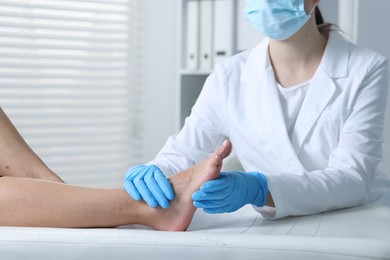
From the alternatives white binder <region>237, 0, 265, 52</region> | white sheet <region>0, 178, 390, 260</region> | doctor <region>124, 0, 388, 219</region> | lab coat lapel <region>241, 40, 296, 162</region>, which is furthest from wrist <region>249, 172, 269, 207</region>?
white binder <region>237, 0, 265, 52</region>

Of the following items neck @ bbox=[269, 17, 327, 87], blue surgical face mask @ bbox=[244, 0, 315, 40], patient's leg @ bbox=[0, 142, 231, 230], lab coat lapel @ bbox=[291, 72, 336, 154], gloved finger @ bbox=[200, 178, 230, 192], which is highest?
blue surgical face mask @ bbox=[244, 0, 315, 40]

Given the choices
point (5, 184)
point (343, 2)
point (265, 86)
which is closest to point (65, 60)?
point (343, 2)

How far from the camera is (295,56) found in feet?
5.27

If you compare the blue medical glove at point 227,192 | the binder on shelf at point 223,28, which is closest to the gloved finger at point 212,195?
the blue medical glove at point 227,192

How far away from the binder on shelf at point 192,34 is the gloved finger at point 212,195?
1663 mm

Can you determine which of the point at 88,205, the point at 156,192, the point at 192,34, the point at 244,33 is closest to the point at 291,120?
the point at 156,192

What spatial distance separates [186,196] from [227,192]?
3.7 inches

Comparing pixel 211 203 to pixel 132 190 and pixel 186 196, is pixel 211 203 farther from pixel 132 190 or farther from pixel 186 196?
pixel 132 190

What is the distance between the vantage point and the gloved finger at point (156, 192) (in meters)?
1.22

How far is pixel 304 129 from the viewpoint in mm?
1508

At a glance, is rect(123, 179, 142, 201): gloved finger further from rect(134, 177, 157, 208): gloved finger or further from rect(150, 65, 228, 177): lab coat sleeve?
rect(150, 65, 228, 177): lab coat sleeve

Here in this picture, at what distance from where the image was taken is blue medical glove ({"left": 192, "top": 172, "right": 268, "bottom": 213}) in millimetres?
1182

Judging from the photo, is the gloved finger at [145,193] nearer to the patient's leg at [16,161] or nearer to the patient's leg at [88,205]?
the patient's leg at [88,205]

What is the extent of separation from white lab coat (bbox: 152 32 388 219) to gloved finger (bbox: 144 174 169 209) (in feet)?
0.69
